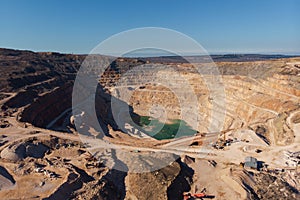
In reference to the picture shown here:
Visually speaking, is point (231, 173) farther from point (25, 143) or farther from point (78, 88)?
point (78, 88)

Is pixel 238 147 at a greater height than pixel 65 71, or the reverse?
Result: pixel 65 71

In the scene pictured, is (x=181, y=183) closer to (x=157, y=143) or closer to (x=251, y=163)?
(x=251, y=163)

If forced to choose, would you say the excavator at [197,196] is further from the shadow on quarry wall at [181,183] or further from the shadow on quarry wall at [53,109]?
the shadow on quarry wall at [53,109]

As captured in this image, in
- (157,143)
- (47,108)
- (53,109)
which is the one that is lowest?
(157,143)

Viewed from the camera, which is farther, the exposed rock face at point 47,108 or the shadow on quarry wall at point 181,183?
the exposed rock face at point 47,108

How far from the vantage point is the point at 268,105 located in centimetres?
5512

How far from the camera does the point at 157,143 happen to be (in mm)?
40406

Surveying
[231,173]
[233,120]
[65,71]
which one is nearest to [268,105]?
[233,120]

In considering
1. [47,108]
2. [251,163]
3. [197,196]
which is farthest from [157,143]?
[47,108]

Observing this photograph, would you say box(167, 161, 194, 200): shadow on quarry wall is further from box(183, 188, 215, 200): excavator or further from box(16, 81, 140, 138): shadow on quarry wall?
box(16, 81, 140, 138): shadow on quarry wall

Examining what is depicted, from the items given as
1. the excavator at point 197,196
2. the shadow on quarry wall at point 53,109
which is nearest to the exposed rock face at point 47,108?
the shadow on quarry wall at point 53,109

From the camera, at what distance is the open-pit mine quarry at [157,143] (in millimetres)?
26828

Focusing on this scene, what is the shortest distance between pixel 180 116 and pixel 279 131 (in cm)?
3794

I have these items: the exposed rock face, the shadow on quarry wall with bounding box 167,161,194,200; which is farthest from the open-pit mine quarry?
the exposed rock face
